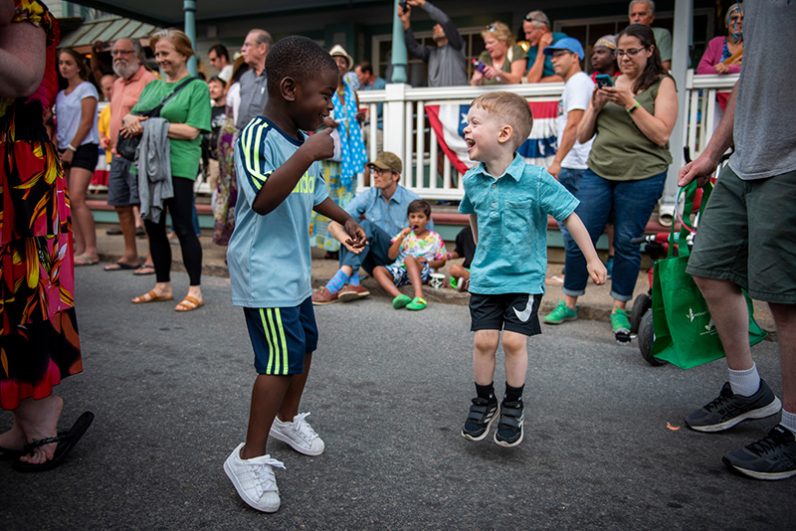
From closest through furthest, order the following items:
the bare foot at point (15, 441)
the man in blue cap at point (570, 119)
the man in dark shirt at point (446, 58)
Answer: the bare foot at point (15, 441) < the man in blue cap at point (570, 119) < the man in dark shirt at point (446, 58)

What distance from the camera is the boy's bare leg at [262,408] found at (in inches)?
99.6

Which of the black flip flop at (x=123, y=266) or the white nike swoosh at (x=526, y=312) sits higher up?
the white nike swoosh at (x=526, y=312)

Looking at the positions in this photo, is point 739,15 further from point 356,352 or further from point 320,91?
point 320,91

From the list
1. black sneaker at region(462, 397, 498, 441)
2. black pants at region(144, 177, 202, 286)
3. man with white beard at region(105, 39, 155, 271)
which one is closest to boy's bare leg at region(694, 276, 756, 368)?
black sneaker at region(462, 397, 498, 441)

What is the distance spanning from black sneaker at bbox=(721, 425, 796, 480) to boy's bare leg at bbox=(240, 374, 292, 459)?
1767 millimetres

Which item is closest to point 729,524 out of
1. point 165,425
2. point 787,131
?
point 787,131

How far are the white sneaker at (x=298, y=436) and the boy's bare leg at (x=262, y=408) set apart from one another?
0.37m

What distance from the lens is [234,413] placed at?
336 centimetres

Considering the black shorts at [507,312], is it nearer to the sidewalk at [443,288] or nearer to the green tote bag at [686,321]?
the green tote bag at [686,321]

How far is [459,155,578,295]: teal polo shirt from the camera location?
120 inches

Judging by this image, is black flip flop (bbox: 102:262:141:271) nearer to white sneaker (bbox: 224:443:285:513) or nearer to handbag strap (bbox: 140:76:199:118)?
handbag strap (bbox: 140:76:199:118)

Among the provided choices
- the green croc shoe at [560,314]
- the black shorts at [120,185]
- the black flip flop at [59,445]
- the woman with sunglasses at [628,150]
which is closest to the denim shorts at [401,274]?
the green croc shoe at [560,314]

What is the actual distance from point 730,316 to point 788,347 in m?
0.32

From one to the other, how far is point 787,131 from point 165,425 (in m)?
2.86
